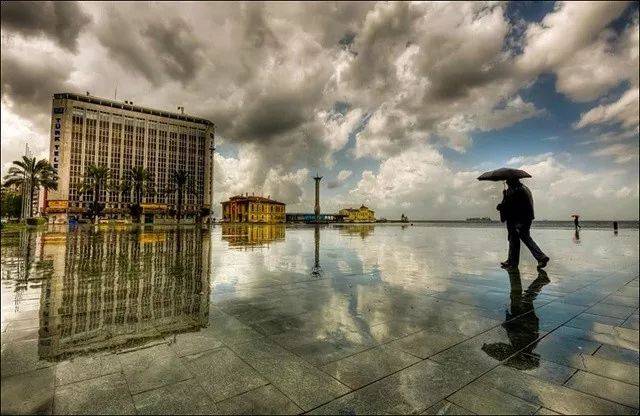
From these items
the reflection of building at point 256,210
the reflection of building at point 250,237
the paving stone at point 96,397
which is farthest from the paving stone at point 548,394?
the reflection of building at point 256,210

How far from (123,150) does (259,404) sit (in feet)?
375

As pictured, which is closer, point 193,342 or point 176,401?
point 176,401

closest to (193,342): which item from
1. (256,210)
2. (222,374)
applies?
(222,374)

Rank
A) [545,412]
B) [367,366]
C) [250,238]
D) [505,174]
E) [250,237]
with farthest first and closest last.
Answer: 1. [250,237]
2. [250,238]
3. [505,174]
4. [367,366]
5. [545,412]

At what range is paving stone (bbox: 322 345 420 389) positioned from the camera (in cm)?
295

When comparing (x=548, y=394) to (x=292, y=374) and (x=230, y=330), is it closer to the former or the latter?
(x=292, y=374)

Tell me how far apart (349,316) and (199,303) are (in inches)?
102

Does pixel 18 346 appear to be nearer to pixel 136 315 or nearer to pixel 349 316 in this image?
pixel 136 315

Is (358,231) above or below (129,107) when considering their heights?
below

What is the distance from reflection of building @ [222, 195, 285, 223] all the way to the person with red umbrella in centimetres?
10018

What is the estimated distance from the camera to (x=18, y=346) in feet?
11.6

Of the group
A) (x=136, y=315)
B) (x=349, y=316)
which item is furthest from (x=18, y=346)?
(x=349, y=316)

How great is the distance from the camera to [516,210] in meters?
9.66

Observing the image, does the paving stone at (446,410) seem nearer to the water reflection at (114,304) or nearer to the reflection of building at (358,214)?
the water reflection at (114,304)
